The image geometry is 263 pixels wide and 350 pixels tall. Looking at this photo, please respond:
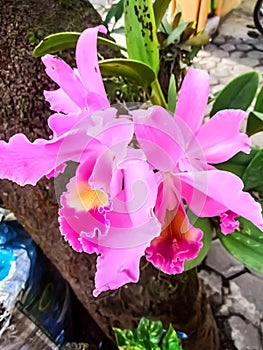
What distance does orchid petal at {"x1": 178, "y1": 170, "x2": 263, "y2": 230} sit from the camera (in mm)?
487

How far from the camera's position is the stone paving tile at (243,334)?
4.36ft

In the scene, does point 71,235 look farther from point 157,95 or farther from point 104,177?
point 157,95

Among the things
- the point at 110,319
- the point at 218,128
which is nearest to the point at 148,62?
the point at 218,128

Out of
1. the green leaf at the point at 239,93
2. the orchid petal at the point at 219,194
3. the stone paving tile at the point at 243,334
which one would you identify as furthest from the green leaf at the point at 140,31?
the stone paving tile at the point at 243,334

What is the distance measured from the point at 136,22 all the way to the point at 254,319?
39.3 inches

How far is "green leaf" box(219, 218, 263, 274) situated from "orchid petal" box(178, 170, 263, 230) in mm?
289

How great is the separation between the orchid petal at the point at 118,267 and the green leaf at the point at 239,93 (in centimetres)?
37

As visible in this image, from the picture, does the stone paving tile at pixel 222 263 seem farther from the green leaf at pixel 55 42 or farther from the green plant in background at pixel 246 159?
the green leaf at pixel 55 42

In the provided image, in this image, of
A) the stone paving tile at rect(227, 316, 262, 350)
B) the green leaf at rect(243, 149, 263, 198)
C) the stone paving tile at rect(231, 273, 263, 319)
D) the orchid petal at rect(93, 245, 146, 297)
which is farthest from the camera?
the stone paving tile at rect(231, 273, 263, 319)

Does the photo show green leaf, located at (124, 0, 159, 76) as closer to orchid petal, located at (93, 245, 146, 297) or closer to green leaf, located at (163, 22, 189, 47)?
orchid petal, located at (93, 245, 146, 297)

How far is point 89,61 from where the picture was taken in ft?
1.73

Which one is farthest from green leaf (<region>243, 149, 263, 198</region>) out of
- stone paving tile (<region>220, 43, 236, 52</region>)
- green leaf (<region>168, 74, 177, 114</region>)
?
stone paving tile (<region>220, 43, 236, 52</region>)

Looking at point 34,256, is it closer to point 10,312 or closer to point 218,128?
point 10,312

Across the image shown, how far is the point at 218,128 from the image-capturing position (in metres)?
0.54
